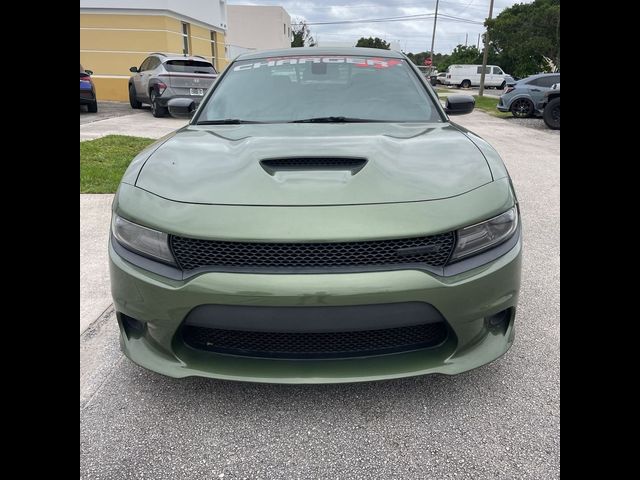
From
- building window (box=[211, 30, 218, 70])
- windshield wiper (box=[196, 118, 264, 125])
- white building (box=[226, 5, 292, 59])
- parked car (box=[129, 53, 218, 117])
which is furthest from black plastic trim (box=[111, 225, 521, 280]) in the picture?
white building (box=[226, 5, 292, 59])

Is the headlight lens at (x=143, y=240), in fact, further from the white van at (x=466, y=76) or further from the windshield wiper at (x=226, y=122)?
the white van at (x=466, y=76)

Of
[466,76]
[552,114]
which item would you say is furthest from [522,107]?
[466,76]

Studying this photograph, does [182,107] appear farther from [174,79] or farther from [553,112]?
[553,112]

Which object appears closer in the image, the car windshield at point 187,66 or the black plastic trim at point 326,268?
the black plastic trim at point 326,268

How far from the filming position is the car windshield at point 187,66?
41.3 feet

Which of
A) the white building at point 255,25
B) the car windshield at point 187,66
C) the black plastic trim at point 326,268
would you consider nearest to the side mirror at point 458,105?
the black plastic trim at point 326,268

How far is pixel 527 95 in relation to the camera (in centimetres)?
1495

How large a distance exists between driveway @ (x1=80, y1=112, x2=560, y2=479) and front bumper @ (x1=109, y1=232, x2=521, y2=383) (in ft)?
0.75

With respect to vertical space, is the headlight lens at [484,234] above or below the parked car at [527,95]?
below

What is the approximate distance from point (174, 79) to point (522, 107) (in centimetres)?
1060

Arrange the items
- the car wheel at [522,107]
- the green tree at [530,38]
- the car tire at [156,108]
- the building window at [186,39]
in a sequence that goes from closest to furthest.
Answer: the car tire at [156,108], the car wheel at [522,107], the building window at [186,39], the green tree at [530,38]

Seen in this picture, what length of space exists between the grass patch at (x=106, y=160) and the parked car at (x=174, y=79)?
3832 mm

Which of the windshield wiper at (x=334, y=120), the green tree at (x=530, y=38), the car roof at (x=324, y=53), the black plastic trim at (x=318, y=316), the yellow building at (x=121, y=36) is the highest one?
the green tree at (x=530, y=38)
